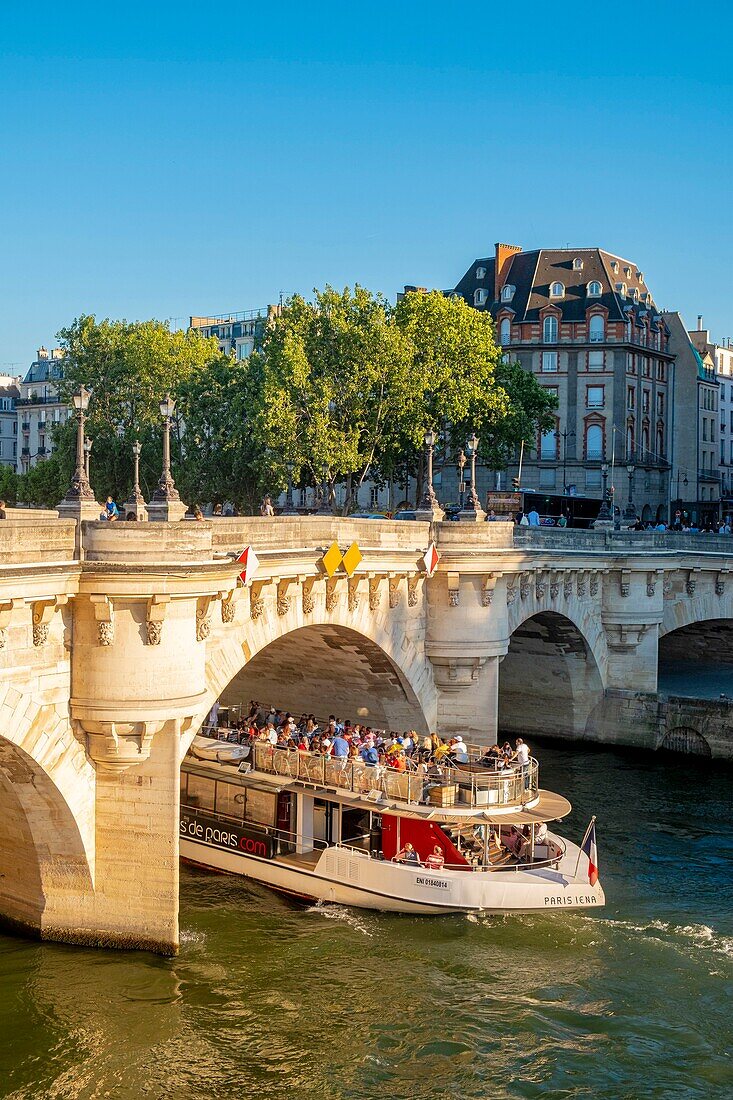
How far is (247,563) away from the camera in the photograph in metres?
27.3

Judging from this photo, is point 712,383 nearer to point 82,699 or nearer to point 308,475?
point 308,475

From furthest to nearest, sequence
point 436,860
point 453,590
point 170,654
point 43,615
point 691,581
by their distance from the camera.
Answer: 1. point 691,581
2. point 453,590
3. point 436,860
4. point 170,654
5. point 43,615

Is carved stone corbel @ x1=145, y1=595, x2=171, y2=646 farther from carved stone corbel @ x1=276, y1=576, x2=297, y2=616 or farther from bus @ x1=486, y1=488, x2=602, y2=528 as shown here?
bus @ x1=486, y1=488, x2=602, y2=528

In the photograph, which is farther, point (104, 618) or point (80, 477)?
point (80, 477)

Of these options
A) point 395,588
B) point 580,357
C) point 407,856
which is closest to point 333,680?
point 395,588

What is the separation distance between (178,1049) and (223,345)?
9715cm

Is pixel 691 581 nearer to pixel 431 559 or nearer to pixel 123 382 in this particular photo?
pixel 431 559

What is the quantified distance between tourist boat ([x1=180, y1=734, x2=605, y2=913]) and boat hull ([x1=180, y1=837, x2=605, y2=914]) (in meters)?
0.02

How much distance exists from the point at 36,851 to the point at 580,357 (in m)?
67.2

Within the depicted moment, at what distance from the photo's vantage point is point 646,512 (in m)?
91.0

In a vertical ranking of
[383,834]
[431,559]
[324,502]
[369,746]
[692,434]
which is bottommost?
[383,834]

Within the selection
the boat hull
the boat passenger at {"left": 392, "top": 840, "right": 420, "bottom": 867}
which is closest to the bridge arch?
the boat hull

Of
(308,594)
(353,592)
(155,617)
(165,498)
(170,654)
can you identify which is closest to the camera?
(155,617)

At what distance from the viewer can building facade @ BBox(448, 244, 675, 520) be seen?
8612 centimetres
